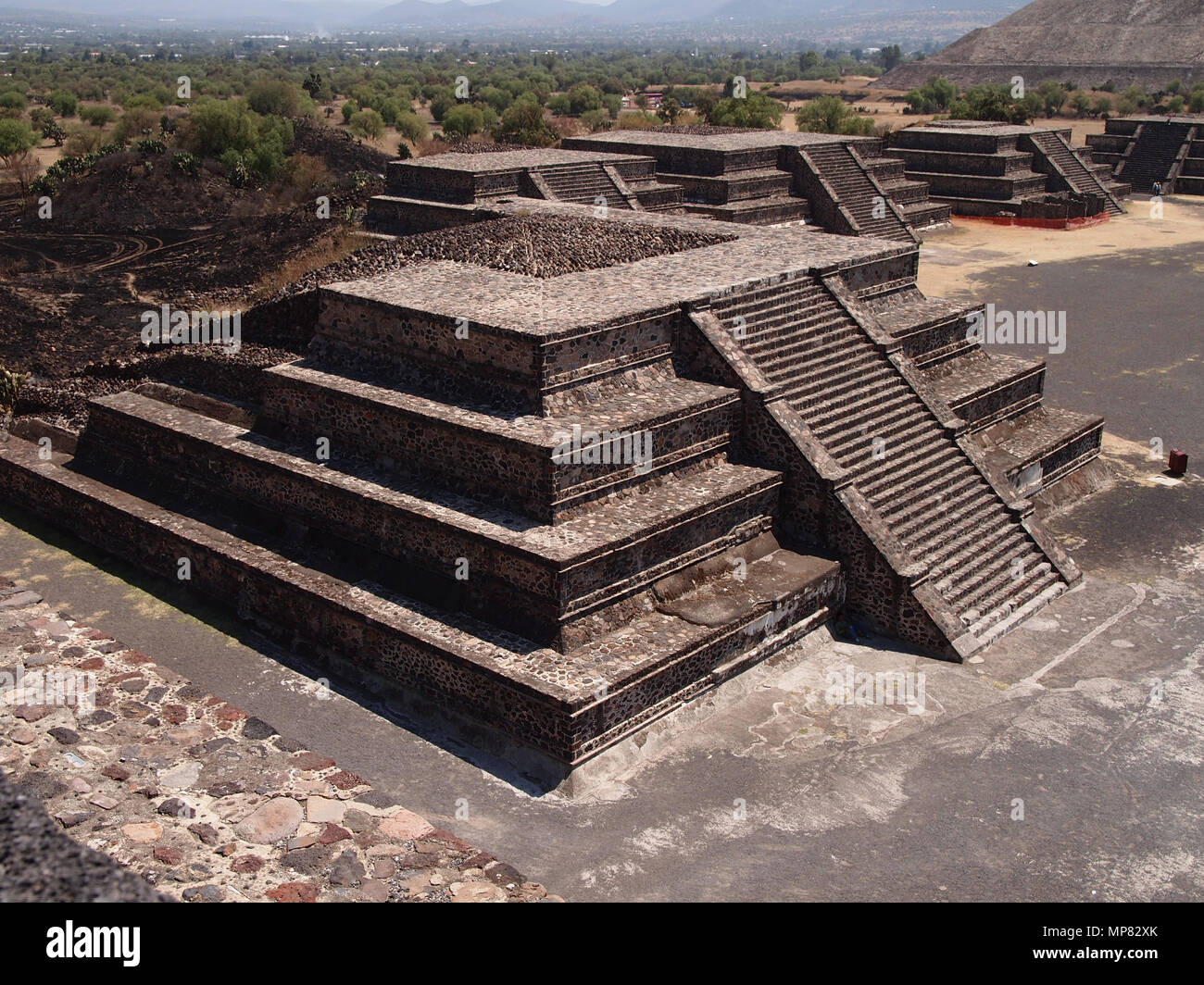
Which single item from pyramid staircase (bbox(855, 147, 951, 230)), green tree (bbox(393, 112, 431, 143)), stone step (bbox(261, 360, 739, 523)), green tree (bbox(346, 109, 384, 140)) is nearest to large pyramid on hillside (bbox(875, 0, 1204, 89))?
green tree (bbox(393, 112, 431, 143))

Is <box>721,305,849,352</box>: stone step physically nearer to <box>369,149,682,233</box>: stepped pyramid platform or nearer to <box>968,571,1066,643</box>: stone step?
<box>968,571,1066,643</box>: stone step

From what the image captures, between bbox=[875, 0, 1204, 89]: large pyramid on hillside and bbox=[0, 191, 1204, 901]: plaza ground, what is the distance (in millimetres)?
65047

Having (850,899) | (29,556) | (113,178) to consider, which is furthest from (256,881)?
(113,178)

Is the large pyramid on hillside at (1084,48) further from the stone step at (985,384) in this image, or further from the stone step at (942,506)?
the stone step at (942,506)

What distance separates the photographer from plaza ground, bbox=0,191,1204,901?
745 cm

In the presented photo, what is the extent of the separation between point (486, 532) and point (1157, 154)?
3403cm

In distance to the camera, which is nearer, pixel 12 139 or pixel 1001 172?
pixel 1001 172

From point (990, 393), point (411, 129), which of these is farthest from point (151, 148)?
point (990, 393)

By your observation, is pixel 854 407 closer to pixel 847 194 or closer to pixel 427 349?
pixel 427 349

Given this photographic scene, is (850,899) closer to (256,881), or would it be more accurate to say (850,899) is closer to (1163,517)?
(256,881)

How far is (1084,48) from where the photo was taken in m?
73.0

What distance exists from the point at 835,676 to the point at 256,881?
4.81m

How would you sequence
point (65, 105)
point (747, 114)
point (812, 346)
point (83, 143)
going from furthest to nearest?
point (65, 105), point (83, 143), point (747, 114), point (812, 346)

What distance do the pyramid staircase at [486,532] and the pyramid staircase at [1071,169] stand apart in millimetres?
23440
